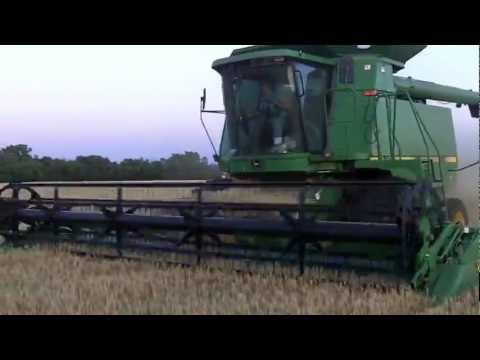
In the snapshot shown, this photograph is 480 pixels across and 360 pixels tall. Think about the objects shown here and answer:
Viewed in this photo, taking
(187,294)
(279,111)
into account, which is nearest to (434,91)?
(279,111)

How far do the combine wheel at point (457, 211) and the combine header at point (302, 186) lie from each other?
26 mm

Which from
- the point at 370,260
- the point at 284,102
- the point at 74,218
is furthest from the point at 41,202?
the point at 370,260

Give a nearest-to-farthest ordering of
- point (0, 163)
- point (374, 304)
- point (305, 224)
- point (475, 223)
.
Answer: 1. point (374, 304)
2. point (305, 224)
3. point (475, 223)
4. point (0, 163)

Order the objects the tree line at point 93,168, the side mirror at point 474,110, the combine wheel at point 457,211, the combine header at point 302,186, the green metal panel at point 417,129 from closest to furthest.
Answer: the combine header at point 302,186 < the green metal panel at point 417,129 < the combine wheel at point 457,211 < the side mirror at point 474,110 < the tree line at point 93,168

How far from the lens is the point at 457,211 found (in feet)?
21.5

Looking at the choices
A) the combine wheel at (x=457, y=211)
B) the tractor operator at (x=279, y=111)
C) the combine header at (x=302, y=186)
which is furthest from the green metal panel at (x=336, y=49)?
the combine wheel at (x=457, y=211)

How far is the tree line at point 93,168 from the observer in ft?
45.6

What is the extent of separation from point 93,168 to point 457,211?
11.5 meters

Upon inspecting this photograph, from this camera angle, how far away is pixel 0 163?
14.2 m

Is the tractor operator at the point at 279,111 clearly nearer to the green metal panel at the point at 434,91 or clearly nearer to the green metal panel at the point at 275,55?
the green metal panel at the point at 275,55

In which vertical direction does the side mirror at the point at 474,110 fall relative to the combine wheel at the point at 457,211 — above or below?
above

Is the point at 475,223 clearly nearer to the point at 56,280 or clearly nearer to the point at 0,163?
the point at 56,280

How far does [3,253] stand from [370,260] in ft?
11.4

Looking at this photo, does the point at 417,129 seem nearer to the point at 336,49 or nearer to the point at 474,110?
the point at 336,49
